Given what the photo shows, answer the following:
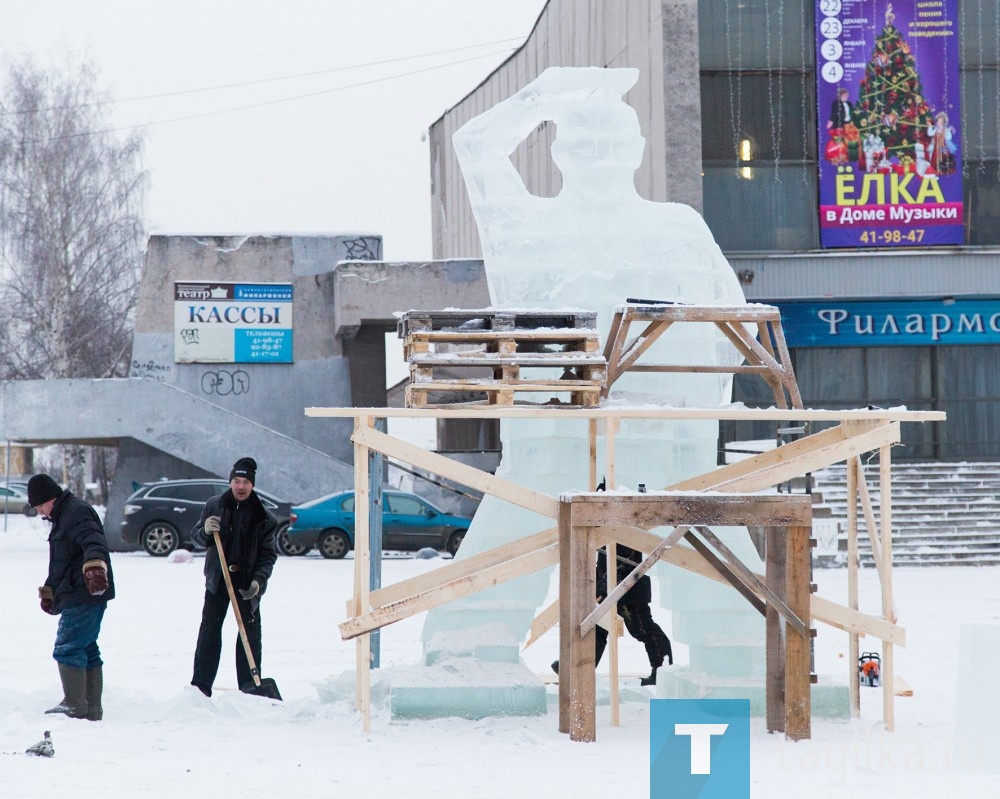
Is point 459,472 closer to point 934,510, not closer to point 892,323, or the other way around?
point 934,510

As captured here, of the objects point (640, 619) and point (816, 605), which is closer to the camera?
point (816, 605)

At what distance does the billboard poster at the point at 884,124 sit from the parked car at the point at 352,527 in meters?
8.74

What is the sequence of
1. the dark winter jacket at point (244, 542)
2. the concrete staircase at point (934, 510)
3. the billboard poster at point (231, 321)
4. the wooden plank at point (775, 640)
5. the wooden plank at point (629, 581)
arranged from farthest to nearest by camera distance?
the billboard poster at point (231, 321), the concrete staircase at point (934, 510), the dark winter jacket at point (244, 542), the wooden plank at point (775, 640), the wooden plank at point (629, 581)

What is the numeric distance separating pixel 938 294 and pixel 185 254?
589 inches

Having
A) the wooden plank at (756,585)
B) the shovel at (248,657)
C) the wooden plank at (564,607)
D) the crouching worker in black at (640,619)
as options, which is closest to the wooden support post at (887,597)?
the wooden plank at (756,585)

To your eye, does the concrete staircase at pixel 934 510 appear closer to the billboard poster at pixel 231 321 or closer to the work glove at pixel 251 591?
the billboard poster at pixel 231 321

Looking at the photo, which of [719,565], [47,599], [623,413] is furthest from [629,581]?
[47,599]

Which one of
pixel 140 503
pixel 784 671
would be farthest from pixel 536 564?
pixel 140 503

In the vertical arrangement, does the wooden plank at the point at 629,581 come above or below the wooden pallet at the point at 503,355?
below

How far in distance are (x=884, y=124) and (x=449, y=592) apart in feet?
63.1

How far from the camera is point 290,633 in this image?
44.9 ft

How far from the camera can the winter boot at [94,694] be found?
8391 mm

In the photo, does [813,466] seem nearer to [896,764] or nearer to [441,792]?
[896,764]

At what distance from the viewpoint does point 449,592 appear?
27.8 feet
